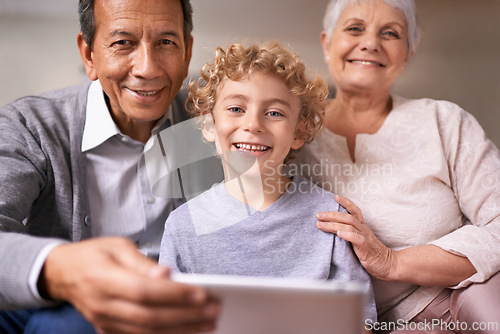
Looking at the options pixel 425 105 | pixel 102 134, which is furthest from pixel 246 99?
pixel 425 105

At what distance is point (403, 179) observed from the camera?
1.29 m

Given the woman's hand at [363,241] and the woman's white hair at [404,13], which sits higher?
the woman's white hair at [404,13]

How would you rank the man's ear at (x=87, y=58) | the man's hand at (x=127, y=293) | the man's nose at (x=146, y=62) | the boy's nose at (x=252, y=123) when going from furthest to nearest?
the man's ear at (x=87, y=58) → the man's nose at (x=146, y=62) → the boy's nose at (x=252, y=123) → the man's hand at (x=127, y=293)

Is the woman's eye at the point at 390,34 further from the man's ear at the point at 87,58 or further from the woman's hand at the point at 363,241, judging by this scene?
the man's ear at the point at 87,58

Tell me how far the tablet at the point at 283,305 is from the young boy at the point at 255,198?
427 mm

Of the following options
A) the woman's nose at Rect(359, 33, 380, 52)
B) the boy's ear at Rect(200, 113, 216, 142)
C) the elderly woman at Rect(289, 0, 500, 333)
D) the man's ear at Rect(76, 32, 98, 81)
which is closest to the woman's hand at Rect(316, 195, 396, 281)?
the elderly woman at Rect(289, 0, 500, 333)

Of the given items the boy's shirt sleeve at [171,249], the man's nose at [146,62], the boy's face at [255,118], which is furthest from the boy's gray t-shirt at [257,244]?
the man's nose at [146,62]

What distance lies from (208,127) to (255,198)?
8.6 inches

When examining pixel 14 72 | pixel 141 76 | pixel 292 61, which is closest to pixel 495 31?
pixel 292 61

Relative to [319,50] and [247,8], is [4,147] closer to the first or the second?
[247,8]

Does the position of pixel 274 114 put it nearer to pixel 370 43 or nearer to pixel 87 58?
pixel 370 43

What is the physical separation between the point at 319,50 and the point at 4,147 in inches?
36.4

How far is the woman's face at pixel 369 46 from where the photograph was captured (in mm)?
1341

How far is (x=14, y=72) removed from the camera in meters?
1.47
